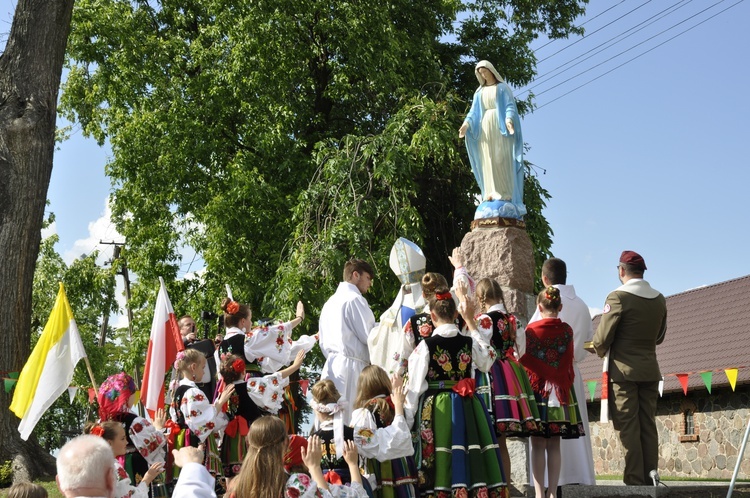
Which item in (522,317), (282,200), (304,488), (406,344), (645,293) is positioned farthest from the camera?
(282,200)

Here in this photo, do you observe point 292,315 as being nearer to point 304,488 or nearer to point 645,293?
point 645,293

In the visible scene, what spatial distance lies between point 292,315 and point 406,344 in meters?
7.96

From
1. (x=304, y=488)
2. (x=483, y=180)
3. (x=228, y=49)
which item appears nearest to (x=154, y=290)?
(x=228, y=49)

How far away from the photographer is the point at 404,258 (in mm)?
8312

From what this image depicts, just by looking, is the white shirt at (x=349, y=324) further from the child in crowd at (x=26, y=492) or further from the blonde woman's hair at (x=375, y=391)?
the child in crowd at (x=26, y=492)

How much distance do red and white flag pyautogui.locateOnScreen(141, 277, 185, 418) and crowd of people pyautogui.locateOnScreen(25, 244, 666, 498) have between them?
68.6 inches

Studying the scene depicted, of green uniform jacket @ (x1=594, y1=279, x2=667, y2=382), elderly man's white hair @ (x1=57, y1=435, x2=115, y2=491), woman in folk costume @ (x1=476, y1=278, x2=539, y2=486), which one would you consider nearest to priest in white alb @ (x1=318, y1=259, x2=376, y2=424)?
woman in folk costume @ (x1=476, y1=278, x2=539, y2=486)

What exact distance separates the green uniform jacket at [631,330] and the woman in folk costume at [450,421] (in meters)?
1.91

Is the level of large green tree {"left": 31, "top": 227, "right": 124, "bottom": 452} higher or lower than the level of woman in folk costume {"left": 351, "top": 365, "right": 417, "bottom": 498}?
higher

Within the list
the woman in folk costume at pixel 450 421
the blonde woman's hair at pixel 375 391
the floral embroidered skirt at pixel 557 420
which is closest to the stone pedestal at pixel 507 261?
the floral embroidered skirt at pixel 557 420

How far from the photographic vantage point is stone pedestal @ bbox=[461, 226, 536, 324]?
9.02m

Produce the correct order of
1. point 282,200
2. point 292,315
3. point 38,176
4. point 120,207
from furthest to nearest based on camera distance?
1. point 120,207
2. point 282,200
3. point 292,315
4. point 38,176

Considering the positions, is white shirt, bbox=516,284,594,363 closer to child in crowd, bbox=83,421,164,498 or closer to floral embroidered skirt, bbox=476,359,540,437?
floral embroidered skirt, bbox=476,359,540,437

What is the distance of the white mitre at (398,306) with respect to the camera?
7715mm
